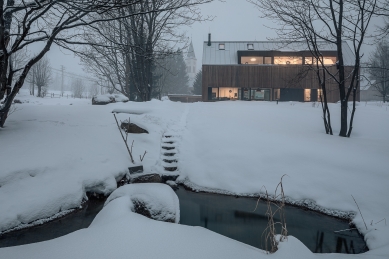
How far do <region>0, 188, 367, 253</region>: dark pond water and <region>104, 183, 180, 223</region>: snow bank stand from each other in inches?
39.7

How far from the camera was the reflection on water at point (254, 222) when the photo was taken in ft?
15.0

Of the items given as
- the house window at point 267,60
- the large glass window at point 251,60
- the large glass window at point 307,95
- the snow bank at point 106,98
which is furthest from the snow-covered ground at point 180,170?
the large glass window at point 251,60

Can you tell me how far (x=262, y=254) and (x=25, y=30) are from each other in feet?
23.1

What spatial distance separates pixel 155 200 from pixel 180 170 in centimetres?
338

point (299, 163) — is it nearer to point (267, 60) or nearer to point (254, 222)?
point (254, 222)

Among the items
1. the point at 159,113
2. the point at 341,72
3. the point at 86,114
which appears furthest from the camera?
the point at 159,113

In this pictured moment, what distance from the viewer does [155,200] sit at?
177 inches

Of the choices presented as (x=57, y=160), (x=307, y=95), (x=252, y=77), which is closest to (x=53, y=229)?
(x=57, y=160)

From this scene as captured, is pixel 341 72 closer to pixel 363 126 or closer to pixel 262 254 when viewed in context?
pixel 363 126

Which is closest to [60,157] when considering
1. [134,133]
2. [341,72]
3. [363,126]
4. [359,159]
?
[134,133]

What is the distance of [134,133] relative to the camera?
9.11 meters

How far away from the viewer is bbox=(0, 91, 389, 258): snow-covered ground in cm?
Answer: 293

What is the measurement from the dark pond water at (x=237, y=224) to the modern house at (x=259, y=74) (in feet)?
62.9

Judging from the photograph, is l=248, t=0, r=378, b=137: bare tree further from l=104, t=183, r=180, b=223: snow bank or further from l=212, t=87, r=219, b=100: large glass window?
l=212, t=87, r=219, b=100: large glass window
